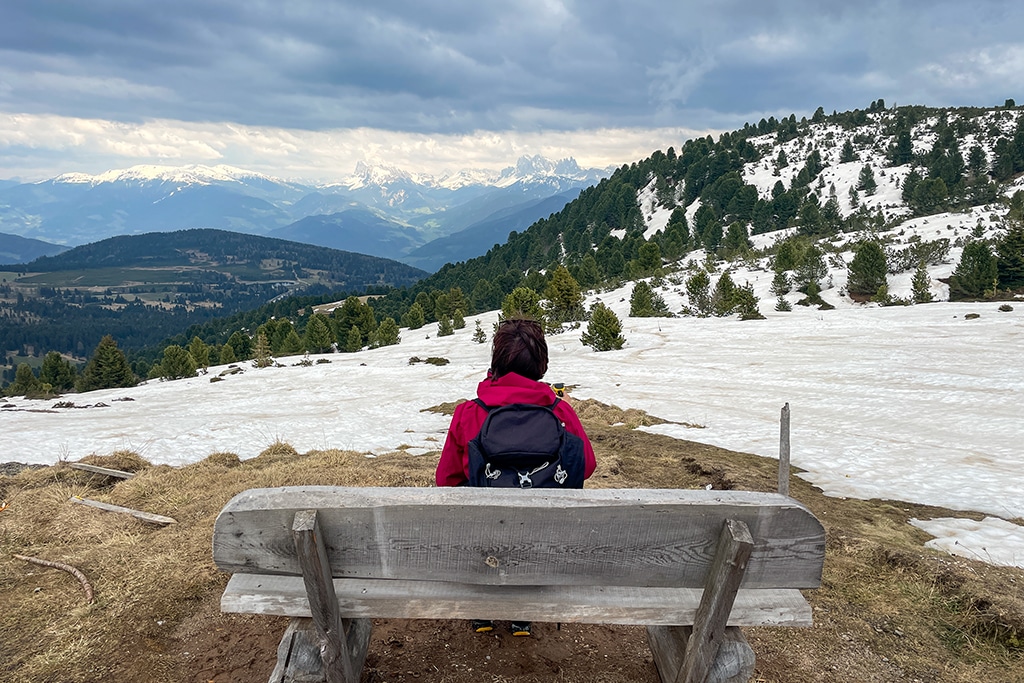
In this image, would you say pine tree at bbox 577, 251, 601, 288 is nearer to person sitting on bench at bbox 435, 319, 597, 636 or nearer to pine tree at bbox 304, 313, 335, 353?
pine tree at bbox 304, 313, 335, 353

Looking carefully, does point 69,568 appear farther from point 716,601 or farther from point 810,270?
point 810,270

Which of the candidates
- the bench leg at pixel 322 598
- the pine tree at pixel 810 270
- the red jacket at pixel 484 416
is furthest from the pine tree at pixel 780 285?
the bench leg at pixel 322 598

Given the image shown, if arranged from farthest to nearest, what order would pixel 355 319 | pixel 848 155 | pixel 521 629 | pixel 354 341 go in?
pixel 848 155
pixel 355 319
pixel 354 341
pixel 521 629

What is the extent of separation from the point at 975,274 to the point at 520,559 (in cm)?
4572

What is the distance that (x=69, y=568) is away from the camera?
216 inches

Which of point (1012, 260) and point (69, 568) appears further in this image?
point (1012, 260)

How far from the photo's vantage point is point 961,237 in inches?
1932

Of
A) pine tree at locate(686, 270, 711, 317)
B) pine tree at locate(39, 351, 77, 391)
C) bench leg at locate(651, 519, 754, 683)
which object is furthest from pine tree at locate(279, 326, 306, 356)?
bench leg at locate(651, 519, 754, 683)

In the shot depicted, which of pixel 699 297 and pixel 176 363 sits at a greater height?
pixel 699 297

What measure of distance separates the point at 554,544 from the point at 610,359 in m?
26.7

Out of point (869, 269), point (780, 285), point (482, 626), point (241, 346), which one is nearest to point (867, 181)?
point (780, 285)

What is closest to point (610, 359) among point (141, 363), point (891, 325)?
point (891, 325)

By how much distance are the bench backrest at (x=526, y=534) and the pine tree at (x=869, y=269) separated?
151 ft

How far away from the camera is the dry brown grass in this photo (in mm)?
4156
